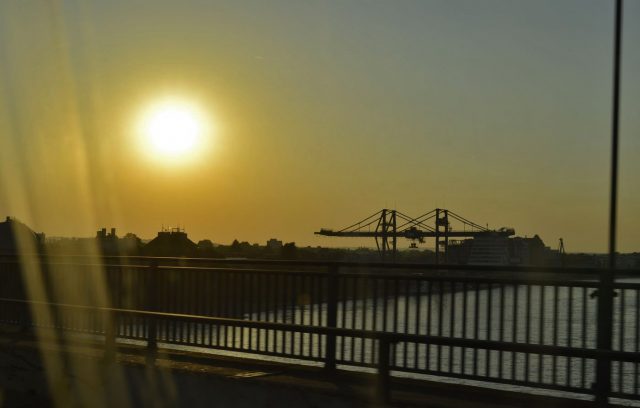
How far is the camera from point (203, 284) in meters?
12.5

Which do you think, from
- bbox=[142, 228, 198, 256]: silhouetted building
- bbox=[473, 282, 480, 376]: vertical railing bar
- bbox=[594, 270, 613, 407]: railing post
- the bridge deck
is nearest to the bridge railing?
bbox=[473, 282, 480, 376]: vertical railing bar

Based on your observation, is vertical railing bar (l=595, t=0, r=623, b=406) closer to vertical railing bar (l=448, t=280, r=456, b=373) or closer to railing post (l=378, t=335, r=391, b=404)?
Answer: vertical railing bar (l=448, t=280, r=456, b=373)

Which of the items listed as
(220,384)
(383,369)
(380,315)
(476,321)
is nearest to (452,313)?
(476,321)

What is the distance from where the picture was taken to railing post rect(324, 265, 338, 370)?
400 inches

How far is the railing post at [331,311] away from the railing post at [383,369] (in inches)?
127

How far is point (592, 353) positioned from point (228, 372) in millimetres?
4554

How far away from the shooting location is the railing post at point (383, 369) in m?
6.75

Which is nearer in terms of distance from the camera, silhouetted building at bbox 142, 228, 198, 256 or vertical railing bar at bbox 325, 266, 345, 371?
vertical railing bar at bbox 325, 266, 345, 371

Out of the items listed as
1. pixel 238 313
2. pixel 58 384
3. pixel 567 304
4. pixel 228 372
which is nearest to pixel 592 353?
pixel 567 304

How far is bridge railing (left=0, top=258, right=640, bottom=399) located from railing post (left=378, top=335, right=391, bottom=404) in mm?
17

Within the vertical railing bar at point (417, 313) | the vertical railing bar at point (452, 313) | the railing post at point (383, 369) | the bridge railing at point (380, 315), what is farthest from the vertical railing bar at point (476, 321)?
the railing post at point (383, 369)

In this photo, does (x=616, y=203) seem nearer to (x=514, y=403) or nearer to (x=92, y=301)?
(x=514, y=403)

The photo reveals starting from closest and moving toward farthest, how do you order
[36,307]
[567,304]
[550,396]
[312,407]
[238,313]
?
1. [312,407]
2. [550,396]
3. [567,304]
4. [36,307]
5. [238,313]

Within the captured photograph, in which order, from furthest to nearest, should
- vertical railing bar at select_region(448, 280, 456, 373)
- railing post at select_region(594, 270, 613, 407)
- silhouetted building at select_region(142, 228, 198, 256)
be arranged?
1. silhouetted building at select_region(142, 228, 198, 256)
2. vertical railing bar at select_region(448, 280, 456, 373)
3. railing post at select_region(594, 270, 613, 407)
